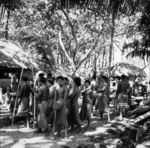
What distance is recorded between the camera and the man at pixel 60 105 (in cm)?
721

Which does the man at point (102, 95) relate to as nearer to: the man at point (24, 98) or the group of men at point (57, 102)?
the group of men at point (57, 102)

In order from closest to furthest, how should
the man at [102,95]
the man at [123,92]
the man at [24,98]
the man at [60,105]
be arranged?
the man at [60,105] < the man at [24,98] < the man at [102,95] < the man at [123,92]

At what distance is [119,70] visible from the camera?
25828 mm

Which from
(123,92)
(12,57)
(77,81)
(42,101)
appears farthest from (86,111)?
(12,57)

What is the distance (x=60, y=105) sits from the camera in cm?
723

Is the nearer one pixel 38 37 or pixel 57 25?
pixel 57 25

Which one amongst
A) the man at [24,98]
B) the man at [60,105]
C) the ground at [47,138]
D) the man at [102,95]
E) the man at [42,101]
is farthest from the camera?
the man at [102,95]

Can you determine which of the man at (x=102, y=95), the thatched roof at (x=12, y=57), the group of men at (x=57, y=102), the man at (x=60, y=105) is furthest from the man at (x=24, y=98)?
the thatched roof at (x=12, y=57)

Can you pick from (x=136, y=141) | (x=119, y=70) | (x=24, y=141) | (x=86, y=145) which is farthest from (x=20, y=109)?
(x=119, y=70)

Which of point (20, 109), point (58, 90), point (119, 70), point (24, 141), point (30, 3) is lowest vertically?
point (24, 141)

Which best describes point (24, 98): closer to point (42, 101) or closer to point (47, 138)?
point (42, 101)

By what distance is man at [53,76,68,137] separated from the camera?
7211 millimetres

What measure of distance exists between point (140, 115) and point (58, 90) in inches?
139

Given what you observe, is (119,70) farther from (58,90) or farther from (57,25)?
(58,90)
